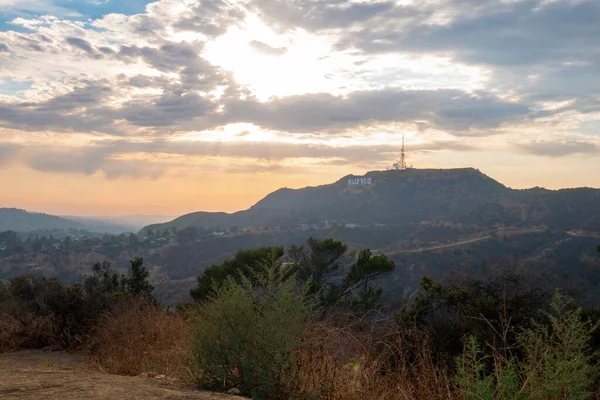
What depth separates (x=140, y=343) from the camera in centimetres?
771

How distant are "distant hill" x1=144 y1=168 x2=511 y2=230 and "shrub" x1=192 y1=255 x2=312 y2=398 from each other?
137m

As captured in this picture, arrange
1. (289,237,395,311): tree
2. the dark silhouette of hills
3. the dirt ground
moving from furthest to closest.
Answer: the dark silhouette of hills, (289,237,395,311): tree, the dirt ground

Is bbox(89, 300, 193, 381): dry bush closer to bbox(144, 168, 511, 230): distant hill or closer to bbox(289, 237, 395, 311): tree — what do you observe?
bbox(289, 237, 395, 311): tree

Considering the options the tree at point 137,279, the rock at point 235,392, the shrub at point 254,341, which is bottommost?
the tree at point 137,279

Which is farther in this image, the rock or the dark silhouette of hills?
the dark silhouette of hills

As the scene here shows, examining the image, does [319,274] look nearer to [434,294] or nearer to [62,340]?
[434,294]

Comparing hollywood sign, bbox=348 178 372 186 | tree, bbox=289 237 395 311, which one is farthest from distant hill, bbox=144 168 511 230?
tree, bbox=289 237 395 311

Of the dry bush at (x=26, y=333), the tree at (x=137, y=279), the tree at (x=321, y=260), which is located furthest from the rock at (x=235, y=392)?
the tree at (x=321, y=260)

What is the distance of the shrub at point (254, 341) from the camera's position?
484 centimetres

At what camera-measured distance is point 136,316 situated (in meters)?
9.05

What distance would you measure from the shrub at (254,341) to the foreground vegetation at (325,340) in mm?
12

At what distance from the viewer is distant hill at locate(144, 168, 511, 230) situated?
15162cm

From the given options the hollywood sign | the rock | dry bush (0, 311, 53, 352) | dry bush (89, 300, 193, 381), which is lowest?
dry bush (0, 311, 53, 352)

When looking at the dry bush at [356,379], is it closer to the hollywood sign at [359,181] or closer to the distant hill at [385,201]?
the distant hill at [385,201]
